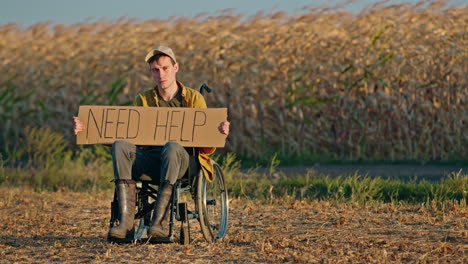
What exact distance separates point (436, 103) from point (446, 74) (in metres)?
0.51

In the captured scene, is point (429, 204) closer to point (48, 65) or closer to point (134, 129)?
point (134, 129)

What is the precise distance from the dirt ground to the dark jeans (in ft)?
1.85

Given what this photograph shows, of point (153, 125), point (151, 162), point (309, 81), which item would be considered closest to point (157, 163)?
point (151, 162)

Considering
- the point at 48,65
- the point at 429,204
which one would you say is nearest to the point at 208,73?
the point at 48,65

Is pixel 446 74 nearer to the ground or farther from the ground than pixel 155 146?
farther from the ground

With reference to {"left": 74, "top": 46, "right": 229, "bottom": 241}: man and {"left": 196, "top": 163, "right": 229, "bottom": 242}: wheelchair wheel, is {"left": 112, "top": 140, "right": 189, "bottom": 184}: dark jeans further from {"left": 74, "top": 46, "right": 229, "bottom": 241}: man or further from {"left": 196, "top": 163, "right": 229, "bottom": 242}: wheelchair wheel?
{"left": 196, "top": 163, "right": 229, "bottom": 242}: wheelchair wheel

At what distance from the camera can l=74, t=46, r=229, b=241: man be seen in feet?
17.6

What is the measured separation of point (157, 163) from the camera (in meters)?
5.60

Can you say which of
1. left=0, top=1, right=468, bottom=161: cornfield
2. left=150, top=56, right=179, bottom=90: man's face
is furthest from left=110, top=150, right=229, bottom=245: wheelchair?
left=0, top=1, right=468, bottom=161: cornfield

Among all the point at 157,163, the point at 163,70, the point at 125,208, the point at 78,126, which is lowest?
the point at 125,208

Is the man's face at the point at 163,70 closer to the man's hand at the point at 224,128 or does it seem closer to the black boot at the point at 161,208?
the man's hand at the point at 224,128

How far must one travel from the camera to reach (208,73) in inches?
519

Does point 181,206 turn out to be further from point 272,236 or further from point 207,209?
point 272,236

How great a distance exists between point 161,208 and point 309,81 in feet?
25.0
